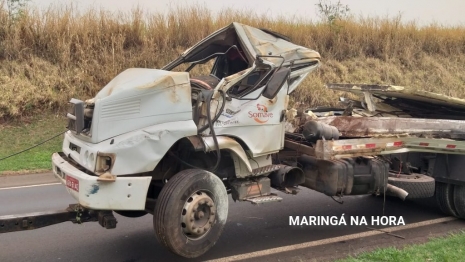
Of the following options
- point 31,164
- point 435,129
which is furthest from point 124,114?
point 31,164

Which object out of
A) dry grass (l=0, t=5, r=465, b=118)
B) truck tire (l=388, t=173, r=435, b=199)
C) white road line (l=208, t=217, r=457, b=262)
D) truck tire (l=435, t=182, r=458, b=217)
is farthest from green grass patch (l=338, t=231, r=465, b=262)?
dry grass (l=0, t=5, r=465, b=118)

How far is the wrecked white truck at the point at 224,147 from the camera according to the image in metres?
4.35

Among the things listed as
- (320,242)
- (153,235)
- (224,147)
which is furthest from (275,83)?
(153,235)

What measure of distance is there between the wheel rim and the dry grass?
11.1 metres

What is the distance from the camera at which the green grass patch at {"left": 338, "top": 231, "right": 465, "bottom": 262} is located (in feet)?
15.5

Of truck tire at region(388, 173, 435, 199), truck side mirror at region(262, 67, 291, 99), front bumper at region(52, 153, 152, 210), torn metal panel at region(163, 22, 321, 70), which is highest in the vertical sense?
torn metal panel at region(163, 22, 321, 70)

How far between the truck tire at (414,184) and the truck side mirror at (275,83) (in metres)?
1.99

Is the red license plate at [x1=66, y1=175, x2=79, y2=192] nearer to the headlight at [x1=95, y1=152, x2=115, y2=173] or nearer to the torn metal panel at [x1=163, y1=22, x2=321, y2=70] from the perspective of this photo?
the headlight at [x1=95, y1=152, x2=115, y2=173]

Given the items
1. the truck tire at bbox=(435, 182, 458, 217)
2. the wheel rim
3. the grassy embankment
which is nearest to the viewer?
the wheel rim

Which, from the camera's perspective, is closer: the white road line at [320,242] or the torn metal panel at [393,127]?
the white road line at [320,242]

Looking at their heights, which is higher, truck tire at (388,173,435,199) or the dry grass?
the dry grass

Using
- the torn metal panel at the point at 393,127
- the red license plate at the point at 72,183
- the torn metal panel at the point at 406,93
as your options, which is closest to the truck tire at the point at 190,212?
the red license plate at the point at 72,183

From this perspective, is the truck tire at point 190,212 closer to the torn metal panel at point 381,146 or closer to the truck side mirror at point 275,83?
the truck side mirror at point 275,83

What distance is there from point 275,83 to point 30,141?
9591 mm
